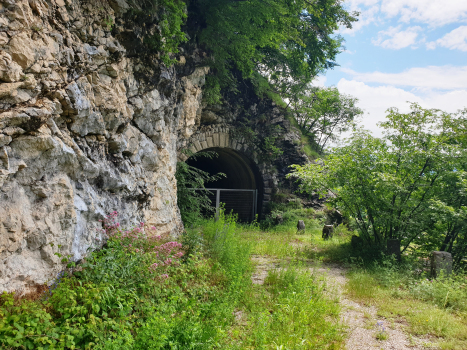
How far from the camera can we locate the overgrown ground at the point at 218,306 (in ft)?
8.59

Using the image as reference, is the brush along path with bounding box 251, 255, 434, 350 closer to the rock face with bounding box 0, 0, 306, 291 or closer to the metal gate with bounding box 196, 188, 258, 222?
the rock face with bounding box 0, 0, 306, 291

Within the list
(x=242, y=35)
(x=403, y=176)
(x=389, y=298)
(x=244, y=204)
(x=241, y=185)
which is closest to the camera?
(x=389, y=298)

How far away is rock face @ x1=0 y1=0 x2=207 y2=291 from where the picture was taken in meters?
2.98

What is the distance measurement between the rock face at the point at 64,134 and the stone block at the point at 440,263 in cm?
570

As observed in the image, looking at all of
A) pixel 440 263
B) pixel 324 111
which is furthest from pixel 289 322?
pixel 324 111

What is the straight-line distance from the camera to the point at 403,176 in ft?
24.0

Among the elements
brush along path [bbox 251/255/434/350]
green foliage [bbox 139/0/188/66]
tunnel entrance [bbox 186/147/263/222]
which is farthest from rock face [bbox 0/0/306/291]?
tunnel entrance [bbox 186/147/263/222]

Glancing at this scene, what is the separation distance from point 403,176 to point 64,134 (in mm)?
7182

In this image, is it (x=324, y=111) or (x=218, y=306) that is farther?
(x=324, y=111)

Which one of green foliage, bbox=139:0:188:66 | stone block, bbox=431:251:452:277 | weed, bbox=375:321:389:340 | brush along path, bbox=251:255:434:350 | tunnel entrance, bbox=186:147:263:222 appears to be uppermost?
green foliage, bbox=139:0:188:66

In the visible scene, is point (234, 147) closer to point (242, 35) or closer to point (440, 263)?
point (242, 35)

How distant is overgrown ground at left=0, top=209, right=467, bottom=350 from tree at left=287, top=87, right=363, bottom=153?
1456 centimetres

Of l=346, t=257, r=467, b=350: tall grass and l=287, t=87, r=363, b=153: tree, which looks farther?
l=287, t=87, r=363, b=153: tree

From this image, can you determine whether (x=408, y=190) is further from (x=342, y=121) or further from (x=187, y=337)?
(x=342, y=121)
